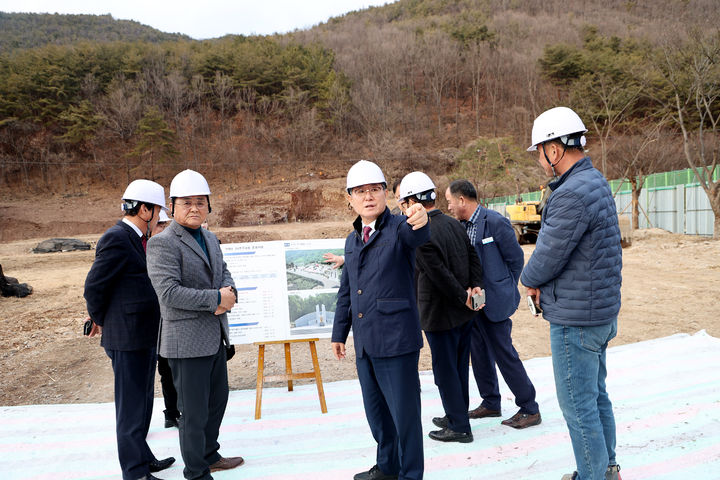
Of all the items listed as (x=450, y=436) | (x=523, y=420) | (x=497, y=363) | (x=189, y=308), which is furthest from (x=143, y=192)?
(x=523, y=420)

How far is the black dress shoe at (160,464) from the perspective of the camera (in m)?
3.18

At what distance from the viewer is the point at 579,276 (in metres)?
2.33

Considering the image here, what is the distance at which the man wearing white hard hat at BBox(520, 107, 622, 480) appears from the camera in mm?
2293

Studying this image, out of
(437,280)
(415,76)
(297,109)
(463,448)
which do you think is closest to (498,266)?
(437,280)

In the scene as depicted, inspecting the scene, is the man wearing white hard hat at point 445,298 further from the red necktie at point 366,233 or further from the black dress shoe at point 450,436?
the red necktie at point 366,233

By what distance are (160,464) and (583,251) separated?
124 inches

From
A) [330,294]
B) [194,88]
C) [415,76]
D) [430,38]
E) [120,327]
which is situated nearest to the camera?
[120,327]

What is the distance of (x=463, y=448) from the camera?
324 centimetres

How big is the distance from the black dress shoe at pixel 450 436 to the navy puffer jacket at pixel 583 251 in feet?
4.57

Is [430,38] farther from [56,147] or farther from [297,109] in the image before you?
[56,147]

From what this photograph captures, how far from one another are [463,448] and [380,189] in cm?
199

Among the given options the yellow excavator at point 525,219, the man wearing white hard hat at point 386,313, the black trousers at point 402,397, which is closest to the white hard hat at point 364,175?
the man wearing white hard hat at point 386,313

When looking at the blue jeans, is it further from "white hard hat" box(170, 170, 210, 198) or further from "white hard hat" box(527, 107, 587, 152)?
"white hard hat" box(170, 170, 210, 198)

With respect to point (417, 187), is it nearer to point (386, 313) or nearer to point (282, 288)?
point (386, 313)
